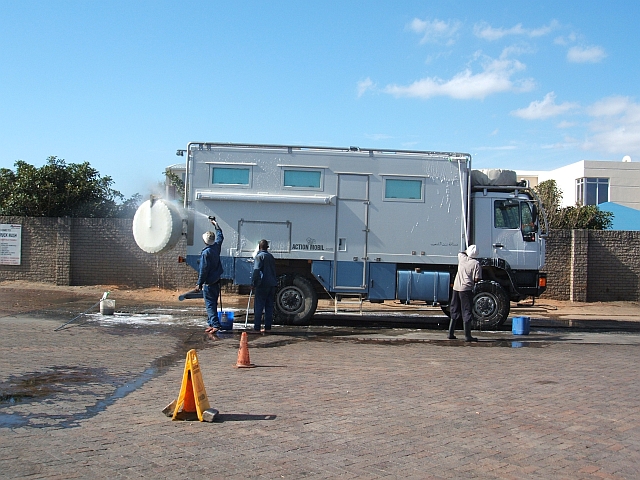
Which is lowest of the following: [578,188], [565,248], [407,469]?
[407,469]

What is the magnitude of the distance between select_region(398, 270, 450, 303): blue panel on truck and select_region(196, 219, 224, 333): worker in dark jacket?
3896 mm

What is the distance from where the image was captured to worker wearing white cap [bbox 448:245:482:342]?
12.2m

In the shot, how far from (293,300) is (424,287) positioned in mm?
2803

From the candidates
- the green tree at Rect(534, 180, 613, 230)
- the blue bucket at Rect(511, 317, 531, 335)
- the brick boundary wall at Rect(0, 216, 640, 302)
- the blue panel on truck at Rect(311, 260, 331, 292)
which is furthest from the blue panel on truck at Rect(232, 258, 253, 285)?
the green tree at Rect(534, 180, 613, 230)

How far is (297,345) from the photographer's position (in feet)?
37.3

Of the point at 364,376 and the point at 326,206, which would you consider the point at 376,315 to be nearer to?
the point at 326,206

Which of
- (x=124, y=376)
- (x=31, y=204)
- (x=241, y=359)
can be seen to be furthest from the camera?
(x=31, y=204)

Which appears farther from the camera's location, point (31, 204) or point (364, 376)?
point (31, 204)

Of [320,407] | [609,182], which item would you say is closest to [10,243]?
[320,407]

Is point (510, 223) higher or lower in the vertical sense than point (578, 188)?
lower

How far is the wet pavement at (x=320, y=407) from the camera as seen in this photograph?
5.25 meters

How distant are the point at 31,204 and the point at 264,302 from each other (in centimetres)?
1271

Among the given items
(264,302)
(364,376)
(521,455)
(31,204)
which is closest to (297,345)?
(264,302)

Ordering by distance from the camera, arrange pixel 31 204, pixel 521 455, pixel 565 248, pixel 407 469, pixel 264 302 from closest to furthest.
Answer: pixel 407 469 → pixel 521 455 → pixel 264 302 → pixel 565 248 → pixel 31 204
